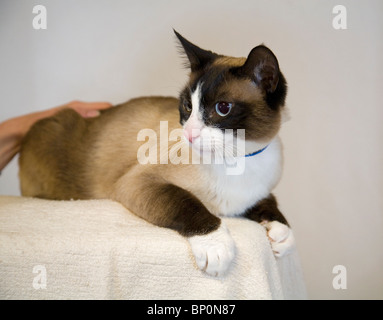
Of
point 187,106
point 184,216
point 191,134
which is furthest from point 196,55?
point 184,216

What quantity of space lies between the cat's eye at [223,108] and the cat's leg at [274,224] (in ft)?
1.36

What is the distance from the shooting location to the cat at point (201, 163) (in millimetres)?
1160

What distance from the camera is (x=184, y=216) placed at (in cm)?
115

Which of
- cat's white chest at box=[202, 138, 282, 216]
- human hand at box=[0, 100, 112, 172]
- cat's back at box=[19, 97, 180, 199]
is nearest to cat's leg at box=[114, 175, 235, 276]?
cat's white chest at box=[202, 138, 282, 216]

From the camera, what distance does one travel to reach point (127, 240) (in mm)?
1079

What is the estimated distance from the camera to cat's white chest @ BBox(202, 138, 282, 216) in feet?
4.24

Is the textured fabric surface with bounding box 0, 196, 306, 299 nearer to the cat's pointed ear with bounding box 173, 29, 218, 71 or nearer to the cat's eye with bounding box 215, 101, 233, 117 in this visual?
the cat's eye with bounding box 215, 101, 233, 117

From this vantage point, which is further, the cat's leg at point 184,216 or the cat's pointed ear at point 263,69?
the cat's pointed ear at point 263,69

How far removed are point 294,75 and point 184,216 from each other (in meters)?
1.33

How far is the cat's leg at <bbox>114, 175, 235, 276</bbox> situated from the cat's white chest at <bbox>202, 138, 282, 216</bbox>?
11 centimetres

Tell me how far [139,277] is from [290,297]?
0.58m

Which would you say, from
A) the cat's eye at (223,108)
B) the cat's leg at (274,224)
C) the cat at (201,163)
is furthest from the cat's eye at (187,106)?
the cat's leg at (274,224)

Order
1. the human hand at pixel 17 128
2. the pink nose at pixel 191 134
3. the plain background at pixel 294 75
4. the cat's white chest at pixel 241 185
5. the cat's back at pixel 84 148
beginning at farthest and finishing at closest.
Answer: the plain background at pixel 294 75 → the human hand at pixel 17 128 → the cat's back at pixel 84 148 → the cat's white chest at pixel 241 185 → the pink nose at pixel 191 134

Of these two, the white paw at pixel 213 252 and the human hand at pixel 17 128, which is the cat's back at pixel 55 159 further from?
the white paw at pixel 213 252
